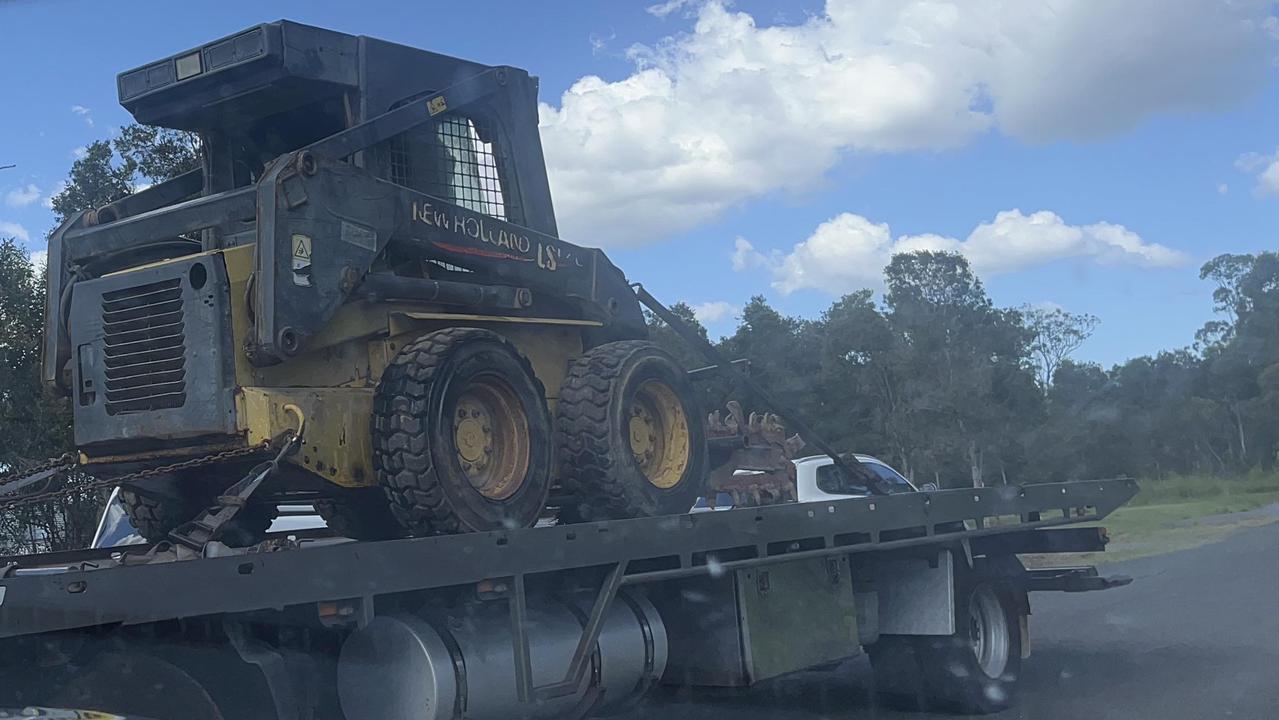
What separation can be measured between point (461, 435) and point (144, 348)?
1.46m

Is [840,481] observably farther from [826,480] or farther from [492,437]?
[492,437]

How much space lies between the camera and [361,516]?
668 centimetres

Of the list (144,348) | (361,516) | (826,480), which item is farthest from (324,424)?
(826,480)

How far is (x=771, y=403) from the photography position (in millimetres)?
8352

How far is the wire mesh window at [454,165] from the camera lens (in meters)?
6.66

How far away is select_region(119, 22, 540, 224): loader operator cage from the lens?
6293mm

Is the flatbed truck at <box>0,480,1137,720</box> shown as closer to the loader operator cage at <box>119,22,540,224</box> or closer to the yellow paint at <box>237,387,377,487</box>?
the yellow paint at <box>237,387,377,487</box>

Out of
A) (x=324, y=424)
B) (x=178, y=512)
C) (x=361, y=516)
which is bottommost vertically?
(x=361, y=516)

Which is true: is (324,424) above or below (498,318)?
below

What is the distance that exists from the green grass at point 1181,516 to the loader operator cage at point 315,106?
10.5m

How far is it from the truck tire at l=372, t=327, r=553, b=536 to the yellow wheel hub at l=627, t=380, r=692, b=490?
0.87 meters

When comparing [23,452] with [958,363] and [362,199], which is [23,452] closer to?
[362,199]

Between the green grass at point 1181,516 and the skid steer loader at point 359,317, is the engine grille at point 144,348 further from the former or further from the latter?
the green grass at point 1181,516

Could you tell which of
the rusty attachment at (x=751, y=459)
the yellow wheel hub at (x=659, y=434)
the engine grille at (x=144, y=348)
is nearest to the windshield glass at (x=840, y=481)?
the rusty attachment at (x=751, y=459)
